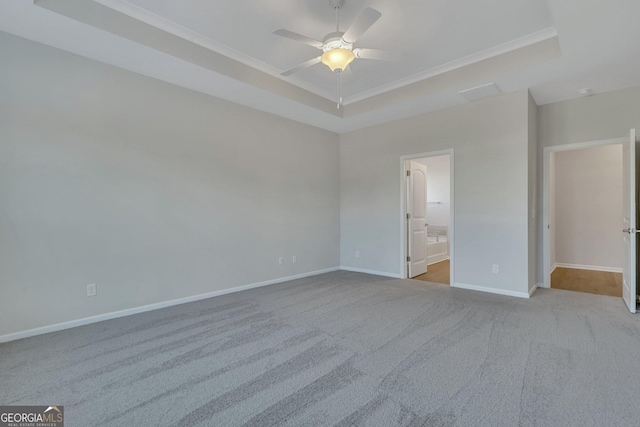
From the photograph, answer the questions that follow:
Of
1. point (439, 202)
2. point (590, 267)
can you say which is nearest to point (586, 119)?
point (590, 267)

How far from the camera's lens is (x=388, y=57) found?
8.57 feet

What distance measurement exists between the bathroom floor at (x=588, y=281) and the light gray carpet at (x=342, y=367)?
2.84 ft

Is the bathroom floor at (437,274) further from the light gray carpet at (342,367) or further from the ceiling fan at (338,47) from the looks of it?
the ceiling fan at (338,47)

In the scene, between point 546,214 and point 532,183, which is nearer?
point 532,183

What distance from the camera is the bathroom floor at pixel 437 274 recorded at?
4945 mm

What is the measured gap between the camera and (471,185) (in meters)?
4.26

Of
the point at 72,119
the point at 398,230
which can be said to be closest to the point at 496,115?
the point at 398,230

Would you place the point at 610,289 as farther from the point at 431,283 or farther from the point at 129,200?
the point at 129,200

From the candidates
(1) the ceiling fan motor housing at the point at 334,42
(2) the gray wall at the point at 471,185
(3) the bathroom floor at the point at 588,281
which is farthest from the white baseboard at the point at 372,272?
(1) the ceiling fan motor housing at the point at 334,42

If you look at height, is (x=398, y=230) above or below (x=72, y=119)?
below

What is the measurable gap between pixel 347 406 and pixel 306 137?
4388 millimetres

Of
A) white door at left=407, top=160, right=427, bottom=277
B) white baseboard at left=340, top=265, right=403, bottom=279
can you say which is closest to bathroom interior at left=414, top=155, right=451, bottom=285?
white door at left=407, top=160, right=427, bottom=277

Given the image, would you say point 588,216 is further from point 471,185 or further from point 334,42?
point 334,42

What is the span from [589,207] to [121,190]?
7979mm
